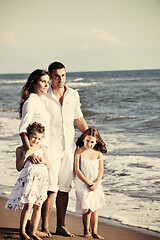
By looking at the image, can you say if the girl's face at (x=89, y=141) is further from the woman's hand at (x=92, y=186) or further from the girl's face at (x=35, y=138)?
the girl's face at (x=35, y=138)

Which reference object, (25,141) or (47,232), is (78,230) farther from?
(25,141)

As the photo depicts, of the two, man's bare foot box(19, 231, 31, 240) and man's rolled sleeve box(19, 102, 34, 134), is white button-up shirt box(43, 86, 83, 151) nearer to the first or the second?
man's rolled sleeve box(19, 102, 34, 134)

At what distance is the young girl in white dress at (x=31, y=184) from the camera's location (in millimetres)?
2789

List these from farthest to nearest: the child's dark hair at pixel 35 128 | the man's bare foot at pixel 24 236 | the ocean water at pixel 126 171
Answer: the ocean water at pixel 126 171, the child's dark hair at pixel 35 128, the man's bare foot at pixel 24 236

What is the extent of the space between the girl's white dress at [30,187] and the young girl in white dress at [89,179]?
0.35 m

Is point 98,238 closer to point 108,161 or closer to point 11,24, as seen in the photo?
point 108,161

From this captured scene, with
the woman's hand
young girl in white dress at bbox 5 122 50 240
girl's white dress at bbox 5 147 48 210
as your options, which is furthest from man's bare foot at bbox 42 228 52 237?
the woman's hand

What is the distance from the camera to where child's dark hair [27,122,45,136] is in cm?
288

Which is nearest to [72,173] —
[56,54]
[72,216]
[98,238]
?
[98,238]

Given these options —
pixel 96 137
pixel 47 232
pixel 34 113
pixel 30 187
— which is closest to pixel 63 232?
pixel 47 232

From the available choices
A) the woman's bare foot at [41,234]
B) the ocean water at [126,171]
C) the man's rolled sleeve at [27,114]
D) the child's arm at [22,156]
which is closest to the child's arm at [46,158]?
the child's arm at [22,156]

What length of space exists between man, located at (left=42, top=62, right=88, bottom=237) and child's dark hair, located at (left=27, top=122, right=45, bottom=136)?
0.26 metres

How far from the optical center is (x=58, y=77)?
3135mm

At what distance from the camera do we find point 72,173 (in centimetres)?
314
